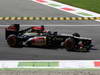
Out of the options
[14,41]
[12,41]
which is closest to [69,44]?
[14,41]

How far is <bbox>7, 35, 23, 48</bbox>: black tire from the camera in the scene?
1680cm

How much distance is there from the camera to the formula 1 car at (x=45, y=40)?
1633 centimetres

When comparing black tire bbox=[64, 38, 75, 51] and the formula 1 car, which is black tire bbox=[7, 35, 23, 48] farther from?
black tire bbox=[64, 38, 75, 51]

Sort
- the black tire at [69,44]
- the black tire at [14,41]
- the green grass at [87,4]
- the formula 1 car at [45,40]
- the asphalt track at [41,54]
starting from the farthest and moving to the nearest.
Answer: the green grass at [87,4], the black tire at [14,41], the formula 1 car at [45,40], the black tire at [69,44], the asphalt track at [41,54]

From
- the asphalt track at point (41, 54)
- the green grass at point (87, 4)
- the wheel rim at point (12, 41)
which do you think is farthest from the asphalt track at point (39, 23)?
the green grass at point (87, 4)

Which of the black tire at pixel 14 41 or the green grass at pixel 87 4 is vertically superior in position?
the green grass at pixel 87 4

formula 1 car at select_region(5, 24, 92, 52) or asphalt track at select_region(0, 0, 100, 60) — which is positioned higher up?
formula 1 car at select_region(5, 24, 92, 52)

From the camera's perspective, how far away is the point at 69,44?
53.4ft

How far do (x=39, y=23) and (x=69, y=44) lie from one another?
6808 mm

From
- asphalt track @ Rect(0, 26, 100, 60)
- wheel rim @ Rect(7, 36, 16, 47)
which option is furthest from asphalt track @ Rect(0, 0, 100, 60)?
wheel rim @ Rect(7, 36, 16, 47)

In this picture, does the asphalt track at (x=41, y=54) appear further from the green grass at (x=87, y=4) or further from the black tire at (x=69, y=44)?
the green grass at (x=87, y=4)

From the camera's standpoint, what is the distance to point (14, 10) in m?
26.2

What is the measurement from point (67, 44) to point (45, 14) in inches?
361

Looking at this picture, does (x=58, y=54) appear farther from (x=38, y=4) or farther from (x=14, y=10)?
(x=38, y=4)
